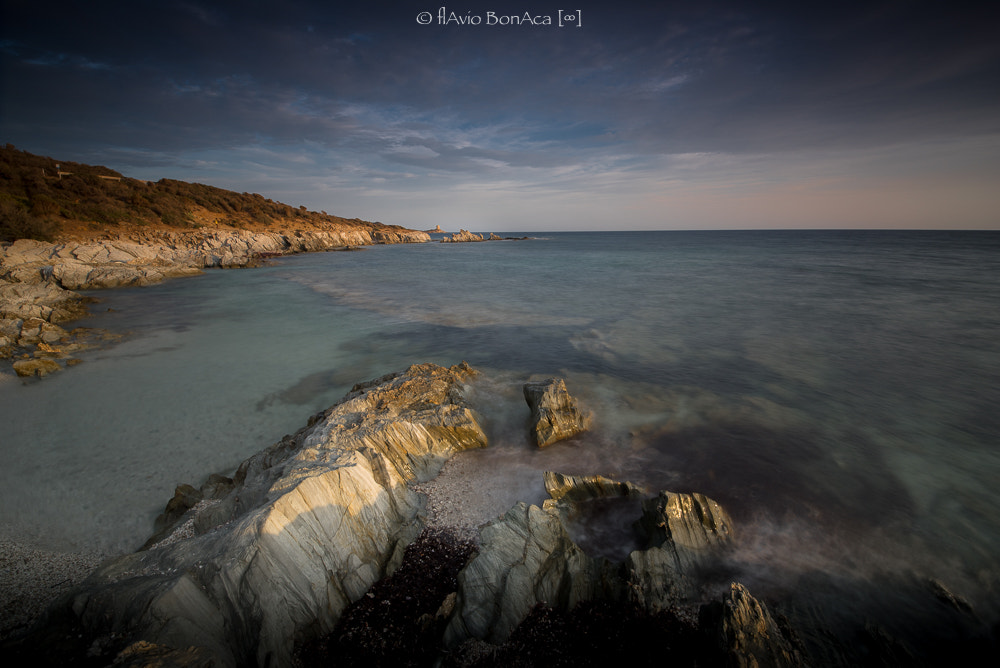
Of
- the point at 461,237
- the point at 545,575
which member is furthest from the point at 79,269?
the point at 461,237

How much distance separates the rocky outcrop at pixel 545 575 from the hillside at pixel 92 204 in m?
42.8

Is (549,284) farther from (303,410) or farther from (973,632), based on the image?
(973,632)

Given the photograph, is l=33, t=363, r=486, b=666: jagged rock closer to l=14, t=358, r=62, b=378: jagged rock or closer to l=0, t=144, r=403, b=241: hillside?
l=14, t=358, r=62, b=378: jagged rock

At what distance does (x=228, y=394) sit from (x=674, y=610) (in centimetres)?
1123

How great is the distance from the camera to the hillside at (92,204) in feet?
101

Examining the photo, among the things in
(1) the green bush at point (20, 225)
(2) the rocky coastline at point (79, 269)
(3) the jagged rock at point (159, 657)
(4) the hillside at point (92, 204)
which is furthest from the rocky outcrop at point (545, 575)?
(4) the hillside at point (92, 204)

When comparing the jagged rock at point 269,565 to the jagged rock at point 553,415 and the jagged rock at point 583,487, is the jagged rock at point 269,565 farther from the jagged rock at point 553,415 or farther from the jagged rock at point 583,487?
the jagged rock at point 553,415

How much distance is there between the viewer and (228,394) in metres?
10.5

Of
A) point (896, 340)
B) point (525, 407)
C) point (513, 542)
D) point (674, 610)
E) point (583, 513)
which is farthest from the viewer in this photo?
point (896, 340)

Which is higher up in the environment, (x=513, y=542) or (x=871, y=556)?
(x=513, y=542)

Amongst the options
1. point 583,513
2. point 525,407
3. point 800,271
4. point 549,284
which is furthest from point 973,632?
point 800,271

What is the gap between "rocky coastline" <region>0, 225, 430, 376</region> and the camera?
13391mm

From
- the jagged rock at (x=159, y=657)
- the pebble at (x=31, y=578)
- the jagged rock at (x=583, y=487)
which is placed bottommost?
the pebble at (x=31, y=578)

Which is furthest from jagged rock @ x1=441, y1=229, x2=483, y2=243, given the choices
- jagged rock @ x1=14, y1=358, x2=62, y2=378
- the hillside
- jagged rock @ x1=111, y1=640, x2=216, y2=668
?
jagged rock @ x1=111, y1=640, x2=216, y2=668
